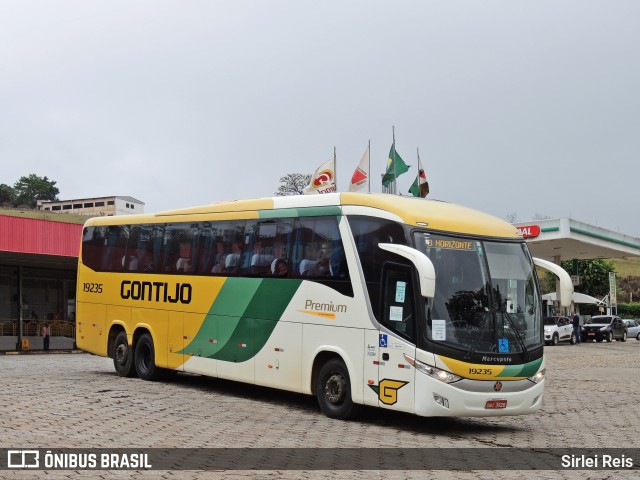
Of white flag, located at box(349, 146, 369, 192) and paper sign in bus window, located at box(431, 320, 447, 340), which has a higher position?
white flag, located at box(349, 146, 369, 192)

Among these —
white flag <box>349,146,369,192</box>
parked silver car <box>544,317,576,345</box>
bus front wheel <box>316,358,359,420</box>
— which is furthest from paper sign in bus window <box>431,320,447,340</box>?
parked silver car <box>544,317,576,345</box>

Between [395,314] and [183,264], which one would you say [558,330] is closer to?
[183,264]

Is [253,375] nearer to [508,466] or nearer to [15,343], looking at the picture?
[508,466]

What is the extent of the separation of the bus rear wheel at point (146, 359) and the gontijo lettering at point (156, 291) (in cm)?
91

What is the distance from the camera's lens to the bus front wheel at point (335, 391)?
45.2 ft

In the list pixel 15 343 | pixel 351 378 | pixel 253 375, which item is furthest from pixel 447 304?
pixel 15 343

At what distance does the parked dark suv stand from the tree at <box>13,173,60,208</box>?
117 metres

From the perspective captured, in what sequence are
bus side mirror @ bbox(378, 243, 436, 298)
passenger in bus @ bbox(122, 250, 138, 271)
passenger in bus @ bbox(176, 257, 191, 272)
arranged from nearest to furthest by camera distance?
bus side mirror @ bbox(378, 243, 436, 298) → passenger in bus @ bbox(176, 257, 191, 272) → passenger in bus @ bbox(122, 250, 138, 271)

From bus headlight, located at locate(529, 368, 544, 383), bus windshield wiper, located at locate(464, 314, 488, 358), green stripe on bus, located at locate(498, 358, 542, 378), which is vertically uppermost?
bus windshield wiper, located at locate(464, 314, 488, 358)

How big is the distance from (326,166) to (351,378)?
2212 cm

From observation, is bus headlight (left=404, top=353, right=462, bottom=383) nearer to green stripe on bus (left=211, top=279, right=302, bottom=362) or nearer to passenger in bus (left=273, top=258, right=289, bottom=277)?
green stripe on bus (left=211, top=279, right=302, bottom=362)

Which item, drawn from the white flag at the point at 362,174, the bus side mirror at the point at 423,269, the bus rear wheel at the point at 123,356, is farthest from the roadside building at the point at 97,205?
the bus side mirror at the point at 423,269

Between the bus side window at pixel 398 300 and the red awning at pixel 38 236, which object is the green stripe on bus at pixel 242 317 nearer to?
the bus side window at pixel 398 300

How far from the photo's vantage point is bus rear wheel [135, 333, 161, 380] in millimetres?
19125
